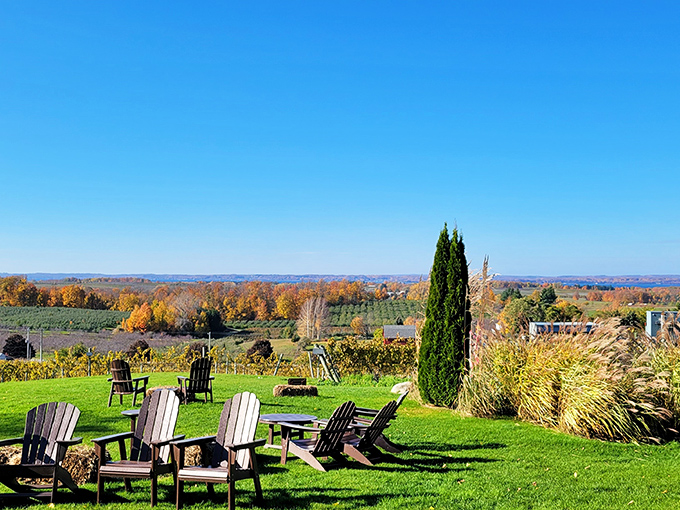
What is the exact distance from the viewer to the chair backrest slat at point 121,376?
37.7ft

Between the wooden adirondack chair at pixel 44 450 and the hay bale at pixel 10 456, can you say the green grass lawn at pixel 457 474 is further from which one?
the hay bale at pixel 10 456

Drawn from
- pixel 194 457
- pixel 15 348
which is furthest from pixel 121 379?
pixel 15 348

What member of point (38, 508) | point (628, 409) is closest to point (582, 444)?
point (628, 409)

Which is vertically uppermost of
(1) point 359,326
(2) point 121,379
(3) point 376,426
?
(3) point 376,426

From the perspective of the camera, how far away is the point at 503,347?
10258mm

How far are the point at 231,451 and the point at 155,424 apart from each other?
1027mm

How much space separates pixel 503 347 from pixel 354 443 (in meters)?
4.30

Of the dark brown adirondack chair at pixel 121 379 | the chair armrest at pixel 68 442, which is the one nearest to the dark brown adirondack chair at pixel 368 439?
the chair armrest at pixel 68 442

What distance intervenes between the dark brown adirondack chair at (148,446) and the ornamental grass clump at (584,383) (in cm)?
601

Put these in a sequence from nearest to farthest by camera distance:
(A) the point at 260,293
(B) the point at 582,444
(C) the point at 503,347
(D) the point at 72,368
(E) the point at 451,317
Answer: (B) the point at 582,444 → (C) the point at 503,347 → (E) the point at 451,317 → (D) the point at 72,368 → (A) the point at 260,293

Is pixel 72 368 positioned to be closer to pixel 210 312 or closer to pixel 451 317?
pixel 451 317

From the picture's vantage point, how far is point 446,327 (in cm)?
1162

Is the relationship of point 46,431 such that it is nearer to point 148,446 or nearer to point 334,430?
point 148,446

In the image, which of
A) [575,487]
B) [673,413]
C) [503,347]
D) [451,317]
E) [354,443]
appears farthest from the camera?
[451,317]
